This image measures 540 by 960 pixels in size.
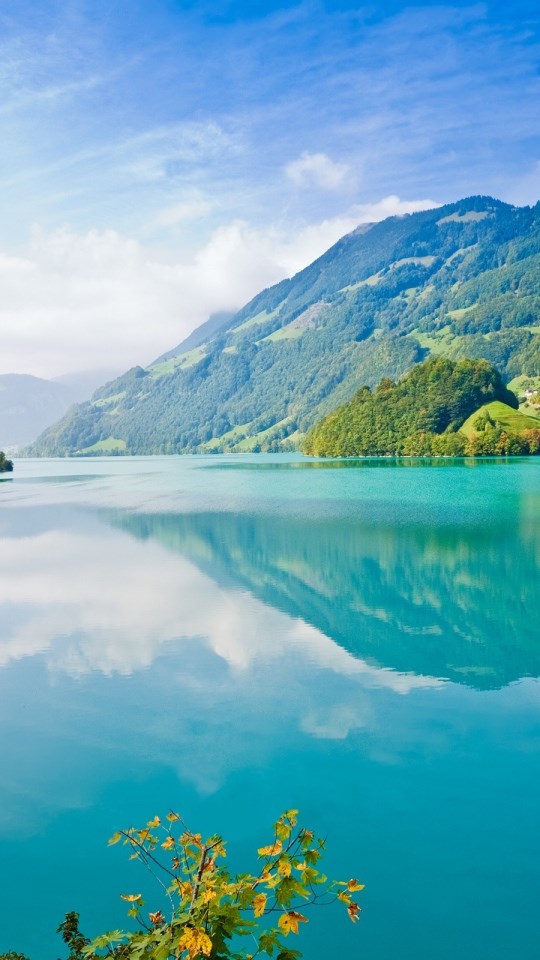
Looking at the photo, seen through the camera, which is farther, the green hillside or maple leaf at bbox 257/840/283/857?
the green hillside

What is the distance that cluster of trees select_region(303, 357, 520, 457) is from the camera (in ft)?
534

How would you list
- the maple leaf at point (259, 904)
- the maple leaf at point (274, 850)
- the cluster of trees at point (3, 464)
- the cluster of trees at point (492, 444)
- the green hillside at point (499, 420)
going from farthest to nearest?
the green hillside at point (499, 420), the cluster of trees at point (3, 464), the cluster of trees at point (492, 444), the maple leaf at point (274, 850), the maple leaf at point (259, 904)

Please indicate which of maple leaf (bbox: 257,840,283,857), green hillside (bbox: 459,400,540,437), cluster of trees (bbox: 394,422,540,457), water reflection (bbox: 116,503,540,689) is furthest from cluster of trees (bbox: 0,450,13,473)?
maple leaf (bbox: 257,840,283,857)

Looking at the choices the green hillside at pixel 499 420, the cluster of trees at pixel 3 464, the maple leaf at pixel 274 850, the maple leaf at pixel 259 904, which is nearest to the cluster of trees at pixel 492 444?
the green hillside at pixel 499 420

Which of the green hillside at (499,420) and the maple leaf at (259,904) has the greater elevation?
the green hillside at (499,420)

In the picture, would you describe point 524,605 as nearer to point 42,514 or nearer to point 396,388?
point 42,514

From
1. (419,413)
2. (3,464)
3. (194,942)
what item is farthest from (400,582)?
(419,413)

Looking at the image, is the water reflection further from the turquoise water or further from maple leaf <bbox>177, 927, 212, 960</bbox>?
maple leaf <bbox>177, 927, 212, 960</bbox>

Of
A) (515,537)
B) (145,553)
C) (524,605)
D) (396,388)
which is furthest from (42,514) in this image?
(396,388)

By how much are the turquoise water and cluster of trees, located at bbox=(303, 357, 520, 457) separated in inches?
5173

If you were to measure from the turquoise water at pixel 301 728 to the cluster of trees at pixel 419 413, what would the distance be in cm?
13140

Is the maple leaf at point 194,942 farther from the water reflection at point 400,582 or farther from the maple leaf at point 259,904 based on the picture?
the water reflection at point 400,582

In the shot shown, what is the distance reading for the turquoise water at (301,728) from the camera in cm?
886

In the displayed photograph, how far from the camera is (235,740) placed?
540 inches
